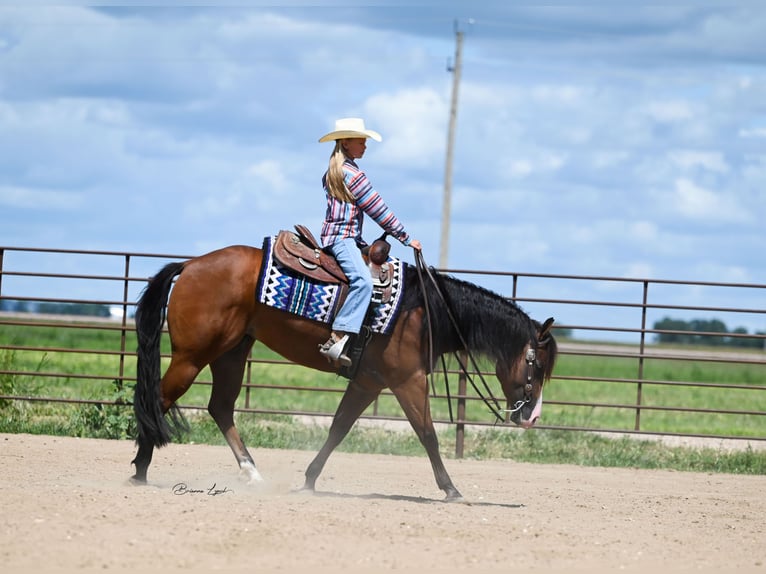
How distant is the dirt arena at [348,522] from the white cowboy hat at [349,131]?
2311 millimetres

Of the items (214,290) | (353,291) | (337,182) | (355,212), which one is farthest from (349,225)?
(214,290)

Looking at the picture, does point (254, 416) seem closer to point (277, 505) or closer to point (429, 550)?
point (277, 505)

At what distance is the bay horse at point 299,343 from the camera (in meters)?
6.54

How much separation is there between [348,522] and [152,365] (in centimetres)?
195

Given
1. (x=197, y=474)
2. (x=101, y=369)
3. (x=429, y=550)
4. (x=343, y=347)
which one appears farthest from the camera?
(x=101, y=369)

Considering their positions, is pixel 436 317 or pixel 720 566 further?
pixel 436 317

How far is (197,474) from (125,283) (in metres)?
3.00

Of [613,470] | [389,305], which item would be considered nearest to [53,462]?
[389,305]

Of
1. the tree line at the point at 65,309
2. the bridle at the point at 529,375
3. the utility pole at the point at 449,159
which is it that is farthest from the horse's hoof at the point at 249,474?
the tree line at the point at 65,309

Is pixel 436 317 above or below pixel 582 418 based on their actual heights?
above

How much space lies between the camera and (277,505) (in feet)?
18.7
